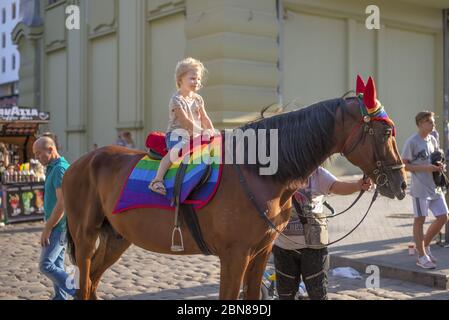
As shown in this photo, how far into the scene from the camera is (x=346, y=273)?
6.81 m

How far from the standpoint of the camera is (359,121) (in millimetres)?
3748

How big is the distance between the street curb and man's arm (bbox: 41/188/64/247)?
384 centimetres

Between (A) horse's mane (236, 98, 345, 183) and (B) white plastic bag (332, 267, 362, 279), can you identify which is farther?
(B) white plastic bag (332, 267, 362, 279)

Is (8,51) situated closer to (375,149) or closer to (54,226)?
(54,226)

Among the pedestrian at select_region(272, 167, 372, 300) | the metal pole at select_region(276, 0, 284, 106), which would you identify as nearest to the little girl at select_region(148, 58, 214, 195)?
the pedestrian at select_region(272, 167, 372, 300)

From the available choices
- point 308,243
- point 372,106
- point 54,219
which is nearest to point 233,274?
point 308,243

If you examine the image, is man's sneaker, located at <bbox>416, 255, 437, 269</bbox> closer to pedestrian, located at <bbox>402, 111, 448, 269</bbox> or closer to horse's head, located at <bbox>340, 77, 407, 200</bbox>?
pedestrian, located at <bbox>402, 111, 448, 269</bbox>

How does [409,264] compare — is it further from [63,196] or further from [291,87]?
[291,87]

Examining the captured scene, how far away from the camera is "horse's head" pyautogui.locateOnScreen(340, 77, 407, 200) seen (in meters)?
3.67

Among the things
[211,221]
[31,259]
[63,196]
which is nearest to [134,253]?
[31,259]

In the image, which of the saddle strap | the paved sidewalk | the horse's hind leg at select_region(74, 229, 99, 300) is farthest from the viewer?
the paved sidewalk

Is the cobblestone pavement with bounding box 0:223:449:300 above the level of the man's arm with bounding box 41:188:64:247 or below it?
below

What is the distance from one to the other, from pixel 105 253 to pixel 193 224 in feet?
4.86

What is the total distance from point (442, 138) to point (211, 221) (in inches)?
571
